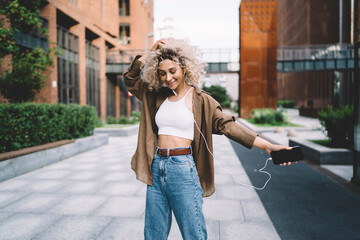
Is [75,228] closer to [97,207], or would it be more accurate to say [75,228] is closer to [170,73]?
[97,207]

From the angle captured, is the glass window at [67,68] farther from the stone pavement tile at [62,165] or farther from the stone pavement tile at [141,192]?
the stone pavement tile at [141,192]

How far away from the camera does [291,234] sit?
11.6ft

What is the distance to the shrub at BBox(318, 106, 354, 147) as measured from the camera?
7.97m

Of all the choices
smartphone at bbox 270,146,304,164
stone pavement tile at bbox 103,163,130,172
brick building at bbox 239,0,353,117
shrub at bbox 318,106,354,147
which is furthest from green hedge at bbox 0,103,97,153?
brick building at bbox 239,0,353,117

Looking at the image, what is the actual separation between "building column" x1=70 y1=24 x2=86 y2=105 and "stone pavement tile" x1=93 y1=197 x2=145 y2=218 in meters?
20.4

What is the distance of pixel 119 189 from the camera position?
558cm

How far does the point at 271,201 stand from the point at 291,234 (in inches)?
49.2

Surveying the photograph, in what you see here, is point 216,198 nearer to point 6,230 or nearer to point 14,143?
point 6,230

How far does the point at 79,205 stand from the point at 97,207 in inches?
13.1

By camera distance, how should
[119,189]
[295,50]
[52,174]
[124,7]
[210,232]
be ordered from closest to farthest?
[210,232] < [119,189] < [52,174] < [295,50] < [124,7]

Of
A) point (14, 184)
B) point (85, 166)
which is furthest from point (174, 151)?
point (85, 166)

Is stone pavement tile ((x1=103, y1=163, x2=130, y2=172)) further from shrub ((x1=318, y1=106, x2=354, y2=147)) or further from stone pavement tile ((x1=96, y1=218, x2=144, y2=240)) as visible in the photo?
shrub ((x1=318, y1=106, x2=354, y2=147))

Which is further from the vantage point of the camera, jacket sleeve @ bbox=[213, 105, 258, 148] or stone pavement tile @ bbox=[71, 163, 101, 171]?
stone pavement tile @ bbox=[71, 163, 101, 171]

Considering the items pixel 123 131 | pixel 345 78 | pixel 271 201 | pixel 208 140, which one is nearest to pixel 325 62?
pixel 345 78
